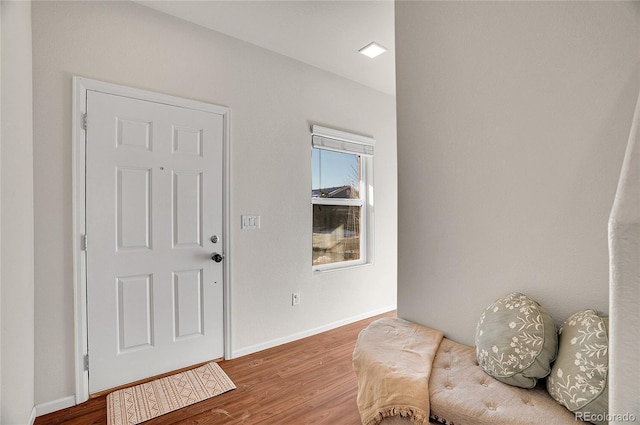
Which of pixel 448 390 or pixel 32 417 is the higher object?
pixel 448 390

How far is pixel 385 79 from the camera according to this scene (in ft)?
10.6

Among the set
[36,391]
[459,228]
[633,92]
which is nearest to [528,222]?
[459,228]

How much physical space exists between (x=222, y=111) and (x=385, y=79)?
179cm

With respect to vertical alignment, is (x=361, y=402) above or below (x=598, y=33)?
below

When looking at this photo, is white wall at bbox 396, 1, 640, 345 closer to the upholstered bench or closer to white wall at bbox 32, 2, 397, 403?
the upholstered bench

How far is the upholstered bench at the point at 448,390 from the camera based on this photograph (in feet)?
3.33

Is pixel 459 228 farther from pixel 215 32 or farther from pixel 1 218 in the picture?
pixel 215 32

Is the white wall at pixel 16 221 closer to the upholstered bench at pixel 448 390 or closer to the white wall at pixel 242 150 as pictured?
the white wall at pixel 242 150

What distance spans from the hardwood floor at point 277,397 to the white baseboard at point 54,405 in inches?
1.1

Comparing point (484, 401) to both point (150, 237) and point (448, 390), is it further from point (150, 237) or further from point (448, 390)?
point (150, 237)

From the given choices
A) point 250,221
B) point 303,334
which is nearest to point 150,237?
point 250,221

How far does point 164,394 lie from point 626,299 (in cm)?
234

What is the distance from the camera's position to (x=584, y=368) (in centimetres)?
97

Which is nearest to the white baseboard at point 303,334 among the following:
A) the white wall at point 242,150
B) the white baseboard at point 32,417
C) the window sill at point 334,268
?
the white wall at point 242,150
